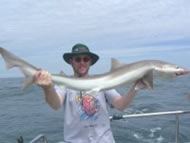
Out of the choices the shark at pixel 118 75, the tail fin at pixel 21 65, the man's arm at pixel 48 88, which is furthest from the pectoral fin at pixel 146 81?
the tail fin at pixel 21 65

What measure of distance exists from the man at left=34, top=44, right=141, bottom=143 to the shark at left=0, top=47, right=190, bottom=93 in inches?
11.1

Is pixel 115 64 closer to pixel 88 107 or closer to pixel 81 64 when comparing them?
pixel 81 64

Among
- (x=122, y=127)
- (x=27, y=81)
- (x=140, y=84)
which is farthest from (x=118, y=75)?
(x=122, y=127)

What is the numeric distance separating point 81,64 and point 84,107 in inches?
22.1

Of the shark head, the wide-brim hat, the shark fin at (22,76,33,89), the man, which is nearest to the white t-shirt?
the man

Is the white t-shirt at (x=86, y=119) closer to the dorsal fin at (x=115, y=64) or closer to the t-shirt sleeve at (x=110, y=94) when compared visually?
the t-shirt sleeve at (x=110, y=94)

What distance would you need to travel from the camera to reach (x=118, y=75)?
15.8 feet

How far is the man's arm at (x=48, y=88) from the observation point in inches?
187

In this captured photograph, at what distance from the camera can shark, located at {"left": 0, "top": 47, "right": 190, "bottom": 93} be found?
4766mm

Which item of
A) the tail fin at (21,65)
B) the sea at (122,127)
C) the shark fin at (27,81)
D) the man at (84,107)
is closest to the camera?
the tail fin at (21,65)

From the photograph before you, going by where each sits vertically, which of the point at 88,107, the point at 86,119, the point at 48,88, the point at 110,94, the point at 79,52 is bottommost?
the point at 86,119

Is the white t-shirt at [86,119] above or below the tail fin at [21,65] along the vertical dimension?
below

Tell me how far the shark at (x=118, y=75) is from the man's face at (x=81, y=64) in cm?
34

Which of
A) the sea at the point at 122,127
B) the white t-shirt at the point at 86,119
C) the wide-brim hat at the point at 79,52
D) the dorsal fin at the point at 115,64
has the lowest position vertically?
the sea at the point at 122,127
